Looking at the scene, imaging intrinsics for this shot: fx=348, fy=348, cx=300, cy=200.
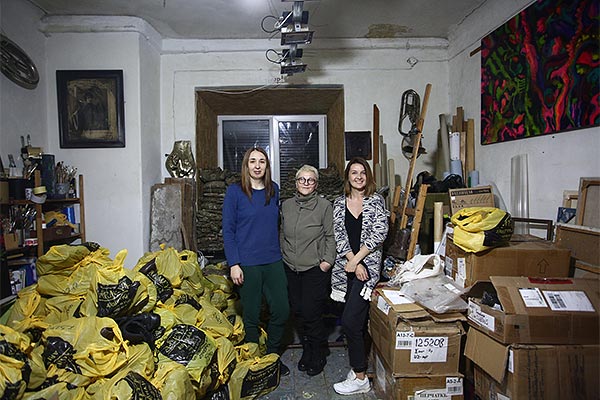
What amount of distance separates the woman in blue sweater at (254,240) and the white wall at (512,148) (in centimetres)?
182

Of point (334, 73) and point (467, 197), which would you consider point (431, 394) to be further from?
point (334, 73)

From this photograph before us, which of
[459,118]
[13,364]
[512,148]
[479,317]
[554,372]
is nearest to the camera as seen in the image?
[13,364]

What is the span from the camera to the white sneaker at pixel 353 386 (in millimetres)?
2250

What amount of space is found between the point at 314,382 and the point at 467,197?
174 cm

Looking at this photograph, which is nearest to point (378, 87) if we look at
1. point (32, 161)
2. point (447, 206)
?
point (447, 206)

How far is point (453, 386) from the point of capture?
1918 millimetres

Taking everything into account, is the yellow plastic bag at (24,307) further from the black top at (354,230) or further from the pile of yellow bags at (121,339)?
the black top at (354,230)

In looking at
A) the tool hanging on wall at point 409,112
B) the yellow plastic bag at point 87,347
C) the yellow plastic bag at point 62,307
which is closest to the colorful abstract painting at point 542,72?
the tool hanging on wall at point 409,112

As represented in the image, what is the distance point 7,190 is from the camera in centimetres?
243

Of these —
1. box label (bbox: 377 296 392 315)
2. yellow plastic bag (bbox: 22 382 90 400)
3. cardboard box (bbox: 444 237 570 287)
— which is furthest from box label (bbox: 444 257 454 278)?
yellow plastic bag (bbox: 22 382 90 400)

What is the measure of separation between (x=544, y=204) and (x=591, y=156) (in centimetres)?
46

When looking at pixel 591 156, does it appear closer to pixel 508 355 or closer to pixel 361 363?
pixel 508 355

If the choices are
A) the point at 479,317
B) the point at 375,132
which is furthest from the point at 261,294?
the point at 375,132

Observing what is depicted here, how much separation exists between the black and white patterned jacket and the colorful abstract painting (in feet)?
3.95
